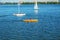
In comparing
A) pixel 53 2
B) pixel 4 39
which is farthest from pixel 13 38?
pixel 53 2

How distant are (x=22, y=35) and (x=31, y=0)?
9833cm

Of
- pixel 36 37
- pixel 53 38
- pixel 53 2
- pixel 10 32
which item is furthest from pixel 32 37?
pixel 53 2

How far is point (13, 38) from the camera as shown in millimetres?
16844

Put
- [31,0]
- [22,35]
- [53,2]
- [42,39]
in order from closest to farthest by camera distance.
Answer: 1. [42,39]
2. [22,35]
3. [53,2]
4. [31,0]

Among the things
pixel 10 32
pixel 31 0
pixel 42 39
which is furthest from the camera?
pixel 31 0

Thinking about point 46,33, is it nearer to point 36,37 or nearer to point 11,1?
point 36,37

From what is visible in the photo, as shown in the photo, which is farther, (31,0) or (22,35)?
(31,0)

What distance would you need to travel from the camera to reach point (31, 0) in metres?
116

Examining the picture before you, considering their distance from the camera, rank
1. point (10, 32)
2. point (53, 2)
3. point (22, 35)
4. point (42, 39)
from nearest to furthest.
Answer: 1. point (42, 39)
2. point (22, 35)
3. point (10, 32)
4. point (53, 2)

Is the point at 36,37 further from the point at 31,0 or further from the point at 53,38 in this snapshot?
the point at 31,0

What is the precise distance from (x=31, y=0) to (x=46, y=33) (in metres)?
97.6

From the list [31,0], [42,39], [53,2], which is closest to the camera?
[42,39]

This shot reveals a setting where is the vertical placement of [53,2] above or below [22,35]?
below

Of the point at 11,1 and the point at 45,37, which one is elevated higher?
the point at 45,37
